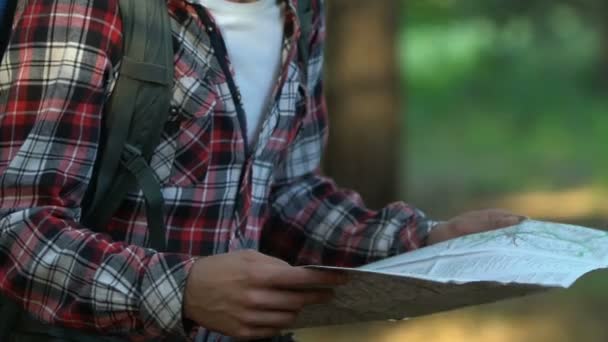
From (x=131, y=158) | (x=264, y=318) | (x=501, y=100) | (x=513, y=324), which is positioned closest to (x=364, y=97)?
(x=513, y=324)

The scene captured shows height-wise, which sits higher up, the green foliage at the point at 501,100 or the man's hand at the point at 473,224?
the man's hand at the point at 473,224

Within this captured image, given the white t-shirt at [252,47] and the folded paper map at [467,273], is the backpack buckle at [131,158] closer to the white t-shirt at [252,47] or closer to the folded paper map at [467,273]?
the white t-shirt at [252,47]

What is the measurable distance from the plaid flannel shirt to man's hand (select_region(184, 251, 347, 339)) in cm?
4

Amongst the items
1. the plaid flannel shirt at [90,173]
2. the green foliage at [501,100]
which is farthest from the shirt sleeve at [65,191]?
the green foliage at [501,100]

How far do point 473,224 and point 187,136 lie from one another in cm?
65

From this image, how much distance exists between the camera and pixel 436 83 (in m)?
20.5

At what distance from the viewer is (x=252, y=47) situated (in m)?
2.72

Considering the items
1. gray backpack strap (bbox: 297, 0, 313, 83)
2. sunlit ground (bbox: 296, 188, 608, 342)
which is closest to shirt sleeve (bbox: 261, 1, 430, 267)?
gray backpack strap (bbox: 297, 0, 313, 83)

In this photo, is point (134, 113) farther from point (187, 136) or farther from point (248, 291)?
point (248, 291)

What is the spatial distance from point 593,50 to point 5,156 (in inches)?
716

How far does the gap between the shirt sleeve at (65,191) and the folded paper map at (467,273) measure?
0.29 meters

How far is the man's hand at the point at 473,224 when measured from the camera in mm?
2816

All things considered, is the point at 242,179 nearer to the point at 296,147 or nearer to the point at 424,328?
the point at 296,147

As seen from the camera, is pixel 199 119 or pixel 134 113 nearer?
pixel 134 113
